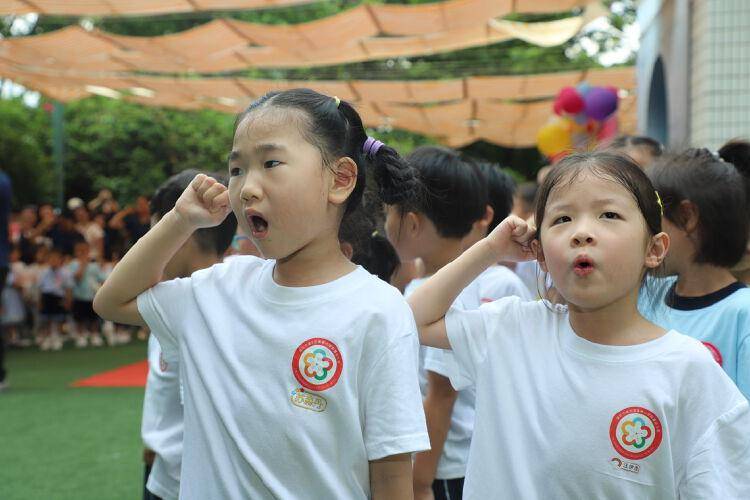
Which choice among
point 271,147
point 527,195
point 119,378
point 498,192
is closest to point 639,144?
point 498,192

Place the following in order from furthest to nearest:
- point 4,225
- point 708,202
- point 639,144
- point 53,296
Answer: point 53,296 < point 4,225 < point 639,144 < point 708,202

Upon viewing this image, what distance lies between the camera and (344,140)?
1925 millimetres

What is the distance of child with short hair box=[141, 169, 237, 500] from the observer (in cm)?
251

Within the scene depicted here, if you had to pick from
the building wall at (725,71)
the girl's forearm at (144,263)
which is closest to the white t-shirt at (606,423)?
the girl's forearm at (144,263)

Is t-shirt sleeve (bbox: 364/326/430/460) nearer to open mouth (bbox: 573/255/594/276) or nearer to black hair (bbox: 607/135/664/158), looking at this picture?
open mouth (bbox: 573/255/594/276)

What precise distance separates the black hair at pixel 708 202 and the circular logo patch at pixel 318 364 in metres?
1.16

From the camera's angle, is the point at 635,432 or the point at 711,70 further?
the point at 711,70

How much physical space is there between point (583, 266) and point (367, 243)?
2.37 ft

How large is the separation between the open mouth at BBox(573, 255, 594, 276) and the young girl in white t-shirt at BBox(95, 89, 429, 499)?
1.08 feet

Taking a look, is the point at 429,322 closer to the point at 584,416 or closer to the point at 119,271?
the point at 584,416

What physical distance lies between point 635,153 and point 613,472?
1.97 meters

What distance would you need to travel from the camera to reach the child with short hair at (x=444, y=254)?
2521mm

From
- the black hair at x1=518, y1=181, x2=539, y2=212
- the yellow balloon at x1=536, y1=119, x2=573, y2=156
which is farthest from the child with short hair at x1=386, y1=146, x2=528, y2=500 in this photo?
the yellow balloon at x1=536, y1=119, x2=573, y2=156

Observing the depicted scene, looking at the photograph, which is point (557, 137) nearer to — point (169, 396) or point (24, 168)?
point (169, 396)
